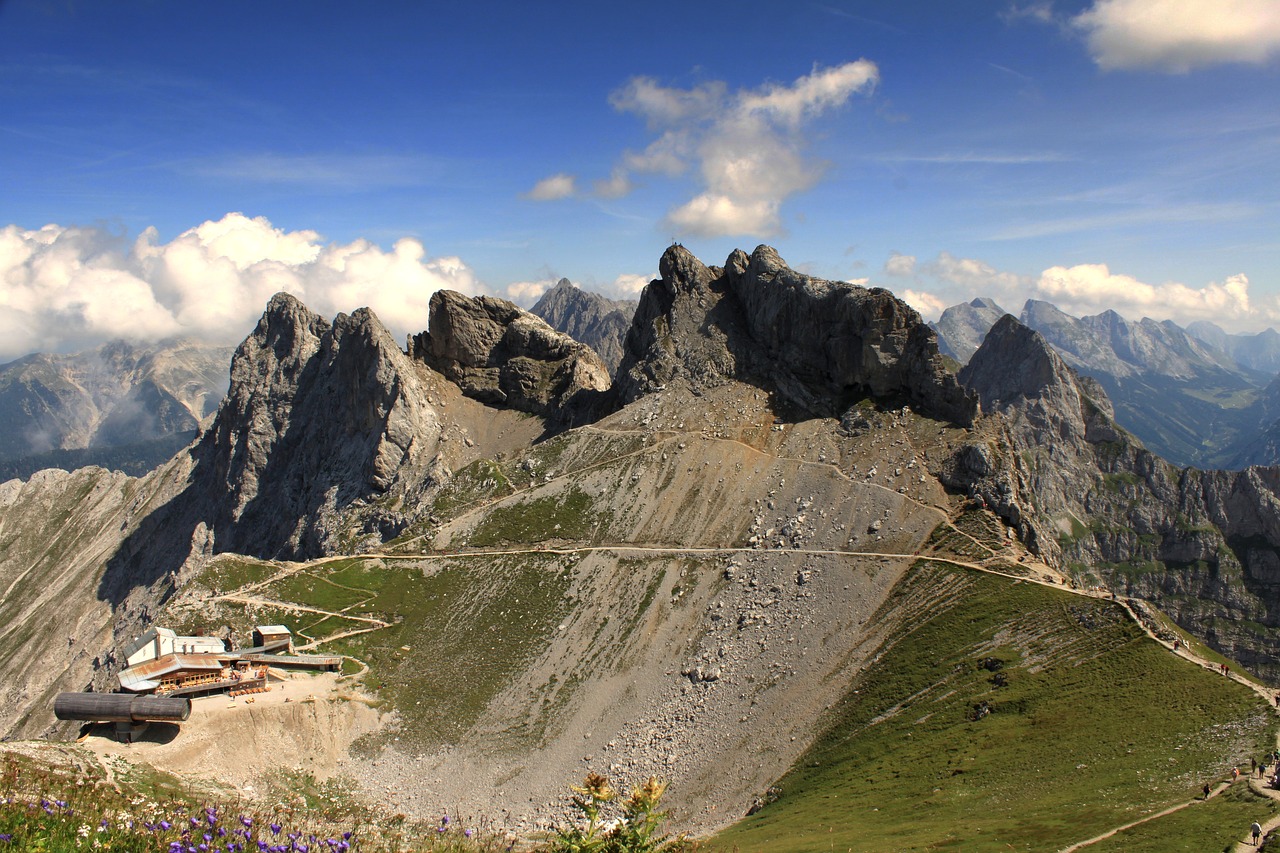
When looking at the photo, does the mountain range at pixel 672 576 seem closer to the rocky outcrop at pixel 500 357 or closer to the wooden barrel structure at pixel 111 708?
the rocky outcrop at pixel 500 357

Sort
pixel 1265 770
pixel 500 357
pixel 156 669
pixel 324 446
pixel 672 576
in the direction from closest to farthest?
pixel 1265 770 < pixel 156 669 < pixel 672 576 < pixel 324 446 < pixel 500 357

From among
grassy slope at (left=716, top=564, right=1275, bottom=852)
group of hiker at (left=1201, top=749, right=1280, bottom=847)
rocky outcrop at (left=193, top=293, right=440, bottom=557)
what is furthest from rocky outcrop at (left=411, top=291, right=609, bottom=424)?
group of hiker at (left=1201, top=749, right=1280, bottom=847)

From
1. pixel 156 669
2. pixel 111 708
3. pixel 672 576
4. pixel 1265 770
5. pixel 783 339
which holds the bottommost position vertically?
pixel 156 669

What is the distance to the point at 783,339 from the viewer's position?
139 m

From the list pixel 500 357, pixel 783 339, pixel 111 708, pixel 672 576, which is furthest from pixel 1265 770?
pixel 500 357

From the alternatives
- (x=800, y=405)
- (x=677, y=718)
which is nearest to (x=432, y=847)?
Result: (x=677, y=718)

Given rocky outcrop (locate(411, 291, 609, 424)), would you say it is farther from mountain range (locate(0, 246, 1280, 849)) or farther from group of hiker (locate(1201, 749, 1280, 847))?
group of hiker (locate(1201, 749, 1280, 847))

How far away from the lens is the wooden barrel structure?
60438 mm

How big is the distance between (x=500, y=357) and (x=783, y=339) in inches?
2970

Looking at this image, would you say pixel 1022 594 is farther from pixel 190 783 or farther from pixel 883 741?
pixel 190 783

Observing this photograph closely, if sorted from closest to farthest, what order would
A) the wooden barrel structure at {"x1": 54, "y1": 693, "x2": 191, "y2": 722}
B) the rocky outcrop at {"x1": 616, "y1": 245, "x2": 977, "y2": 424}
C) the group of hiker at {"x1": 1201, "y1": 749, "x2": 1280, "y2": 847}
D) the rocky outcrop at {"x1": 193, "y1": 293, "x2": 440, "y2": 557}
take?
the group of hiker at {"x1": 1201, "y1": 749, "x2": 1280, "y2": 847} → the wooden barrel structure at {"x1": 54, "y1": 693, "x2": 191, "y2": 722} → the rocky outcrop at {"x1": 616, "y1": 245, "x2": 977, "y2": 424} → the rocky outcrop at {"x1": 193, "y1": 293, "x2": 440, "y2": 557}

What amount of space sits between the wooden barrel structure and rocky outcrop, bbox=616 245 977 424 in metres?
95.6

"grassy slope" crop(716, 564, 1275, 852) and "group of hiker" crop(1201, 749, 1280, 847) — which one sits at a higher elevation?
"group of hiker" crop(1201, 749, 1280, 847)

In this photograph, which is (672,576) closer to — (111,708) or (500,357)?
(111,708)
